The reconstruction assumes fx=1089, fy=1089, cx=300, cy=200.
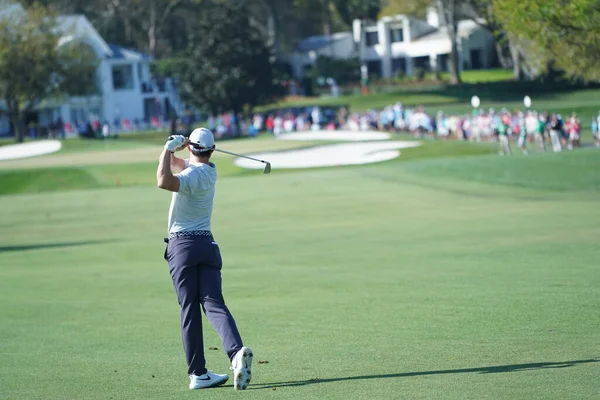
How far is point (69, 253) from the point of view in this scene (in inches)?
902

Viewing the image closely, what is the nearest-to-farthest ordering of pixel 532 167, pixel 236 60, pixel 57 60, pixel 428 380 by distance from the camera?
1. pixel 428 380
2. pixel 532 167
3. pixel 57 60
4. pixel 236 60

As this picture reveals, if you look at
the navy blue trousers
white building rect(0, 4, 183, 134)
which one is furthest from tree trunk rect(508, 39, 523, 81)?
the navy blue trousers

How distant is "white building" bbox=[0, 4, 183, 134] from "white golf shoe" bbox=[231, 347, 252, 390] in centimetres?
8818

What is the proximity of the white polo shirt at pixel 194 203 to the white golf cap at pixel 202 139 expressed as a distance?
0.18 metres

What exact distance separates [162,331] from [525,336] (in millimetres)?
4185

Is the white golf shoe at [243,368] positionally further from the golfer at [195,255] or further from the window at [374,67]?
the window at [374,67]

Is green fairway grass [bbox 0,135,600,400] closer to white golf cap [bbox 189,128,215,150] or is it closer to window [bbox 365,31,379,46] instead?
white golf cap [bbox 189,128,215,150]

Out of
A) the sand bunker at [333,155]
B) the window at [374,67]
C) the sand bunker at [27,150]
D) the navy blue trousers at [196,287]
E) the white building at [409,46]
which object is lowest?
the sand bunker at [333,155]

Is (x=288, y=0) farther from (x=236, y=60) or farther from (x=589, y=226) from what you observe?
(x=589, y=226)

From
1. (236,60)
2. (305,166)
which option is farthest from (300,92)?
(305,166)

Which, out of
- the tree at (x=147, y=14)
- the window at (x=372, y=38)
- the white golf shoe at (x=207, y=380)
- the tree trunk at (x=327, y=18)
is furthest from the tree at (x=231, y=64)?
the white golf shoe at (x=207, y=380)

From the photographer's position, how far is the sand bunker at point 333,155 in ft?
166

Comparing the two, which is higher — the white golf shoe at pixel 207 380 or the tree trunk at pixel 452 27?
the tree trunk at pixel 452 27

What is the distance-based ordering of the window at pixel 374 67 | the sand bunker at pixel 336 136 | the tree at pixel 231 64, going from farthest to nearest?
1. the window at pixel 374 67
2. the tree at pixel 231 64
3. the sand bunker at pixel 336 136
